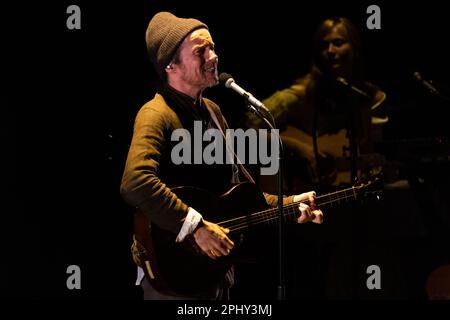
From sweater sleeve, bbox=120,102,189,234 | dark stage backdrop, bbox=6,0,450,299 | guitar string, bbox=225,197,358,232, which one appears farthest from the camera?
dark stage backdrop, bbox=6,0,450,299

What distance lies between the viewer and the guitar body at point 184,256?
141 inches

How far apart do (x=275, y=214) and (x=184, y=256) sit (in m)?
0.49

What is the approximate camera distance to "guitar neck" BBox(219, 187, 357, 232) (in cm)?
373

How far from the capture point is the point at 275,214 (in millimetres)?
3832

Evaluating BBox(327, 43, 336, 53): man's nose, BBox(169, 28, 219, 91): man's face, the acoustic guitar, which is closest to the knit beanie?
BBox(169, 28, 219, 91): man's face

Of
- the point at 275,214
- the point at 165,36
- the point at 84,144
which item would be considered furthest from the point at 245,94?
the point at 84,144

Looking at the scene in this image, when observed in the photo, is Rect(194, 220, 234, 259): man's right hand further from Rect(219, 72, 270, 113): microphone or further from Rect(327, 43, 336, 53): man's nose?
Rect(327, 43, 336, 53): man's nose

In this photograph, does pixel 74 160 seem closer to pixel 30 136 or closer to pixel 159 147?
pixel 30 136

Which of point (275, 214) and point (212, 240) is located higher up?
point (275, 214)

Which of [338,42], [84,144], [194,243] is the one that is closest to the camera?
[194,243]

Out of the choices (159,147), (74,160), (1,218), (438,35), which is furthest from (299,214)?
(438,35)

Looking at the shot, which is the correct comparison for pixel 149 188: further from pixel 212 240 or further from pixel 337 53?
pixel 337 53

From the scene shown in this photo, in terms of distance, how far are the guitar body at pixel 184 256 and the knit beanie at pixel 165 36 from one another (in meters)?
0.61

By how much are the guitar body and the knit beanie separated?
0.61 metres
